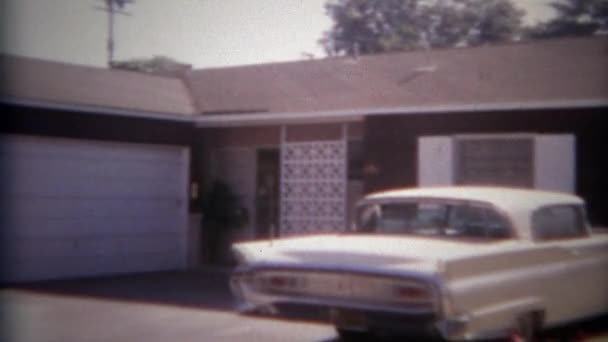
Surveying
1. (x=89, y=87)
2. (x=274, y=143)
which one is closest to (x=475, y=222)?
(x=274, y=143)

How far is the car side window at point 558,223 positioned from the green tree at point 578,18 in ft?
81.1

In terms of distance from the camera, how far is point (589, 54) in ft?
45.6

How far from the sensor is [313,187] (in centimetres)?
1487

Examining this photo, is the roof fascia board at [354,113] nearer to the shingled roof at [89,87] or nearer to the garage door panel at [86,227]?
the shingled roof at [89,87]

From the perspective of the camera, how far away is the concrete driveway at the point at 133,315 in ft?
28.3

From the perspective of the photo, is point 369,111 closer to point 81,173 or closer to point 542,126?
point 542,126

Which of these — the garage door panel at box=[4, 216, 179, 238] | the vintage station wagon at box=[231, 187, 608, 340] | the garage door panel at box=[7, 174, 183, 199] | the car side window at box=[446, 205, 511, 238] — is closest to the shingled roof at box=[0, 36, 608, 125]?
the garage door panel at box=[7, 174, 183, 199]

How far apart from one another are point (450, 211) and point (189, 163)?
8916mm

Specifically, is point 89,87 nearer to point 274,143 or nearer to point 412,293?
point 274,143

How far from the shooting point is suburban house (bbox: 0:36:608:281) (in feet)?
41.1

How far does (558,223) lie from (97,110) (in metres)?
8.74

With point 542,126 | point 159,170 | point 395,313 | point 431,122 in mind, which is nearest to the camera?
point 395,313

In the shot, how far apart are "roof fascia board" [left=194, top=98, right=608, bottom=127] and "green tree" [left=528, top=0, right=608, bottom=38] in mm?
19899

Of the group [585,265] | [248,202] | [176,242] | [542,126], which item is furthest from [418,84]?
[585,265]
